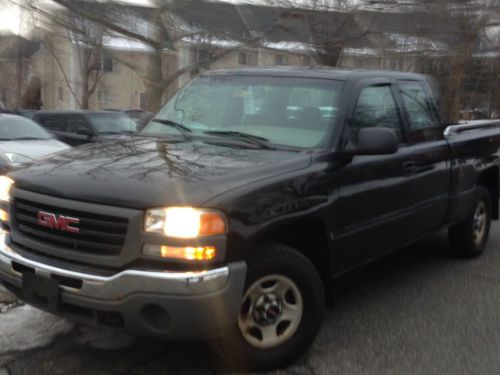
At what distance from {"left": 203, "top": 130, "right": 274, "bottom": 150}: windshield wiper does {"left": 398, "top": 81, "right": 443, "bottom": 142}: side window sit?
5.12ft

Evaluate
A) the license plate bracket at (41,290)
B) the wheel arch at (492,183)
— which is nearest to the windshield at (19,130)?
the license plate bracket at (41,290)

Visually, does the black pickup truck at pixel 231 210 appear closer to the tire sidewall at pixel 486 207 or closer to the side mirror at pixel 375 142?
the side mirror at pixel 375 142

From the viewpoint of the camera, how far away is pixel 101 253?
3227mm

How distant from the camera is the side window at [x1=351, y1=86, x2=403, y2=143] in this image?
4.39 m

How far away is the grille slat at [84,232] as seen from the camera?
3.17 m

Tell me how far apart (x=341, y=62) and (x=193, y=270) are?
17.4 metres

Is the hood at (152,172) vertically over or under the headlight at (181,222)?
over

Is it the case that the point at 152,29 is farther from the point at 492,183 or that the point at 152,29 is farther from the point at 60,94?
the point at 60,94

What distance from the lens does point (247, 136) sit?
420cm

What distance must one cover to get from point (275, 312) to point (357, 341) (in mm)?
831

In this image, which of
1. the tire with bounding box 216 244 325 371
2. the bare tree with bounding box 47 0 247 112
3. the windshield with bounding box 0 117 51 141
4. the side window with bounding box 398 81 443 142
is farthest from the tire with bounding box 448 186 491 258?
the bare tree with bounding box 47 0 247 112

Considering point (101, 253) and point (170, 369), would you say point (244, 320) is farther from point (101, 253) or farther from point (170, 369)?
point (101, 253)

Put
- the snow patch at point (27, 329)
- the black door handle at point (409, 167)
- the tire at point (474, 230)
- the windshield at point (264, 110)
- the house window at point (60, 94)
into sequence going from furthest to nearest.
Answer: the house window at point (60, 94) < the tire at point (474, 230) < the black door handle at point (409, 167) < the windshield at point (264, 110) < the snow patch at point (27, 329)

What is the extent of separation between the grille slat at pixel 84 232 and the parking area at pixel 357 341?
2.65ft
